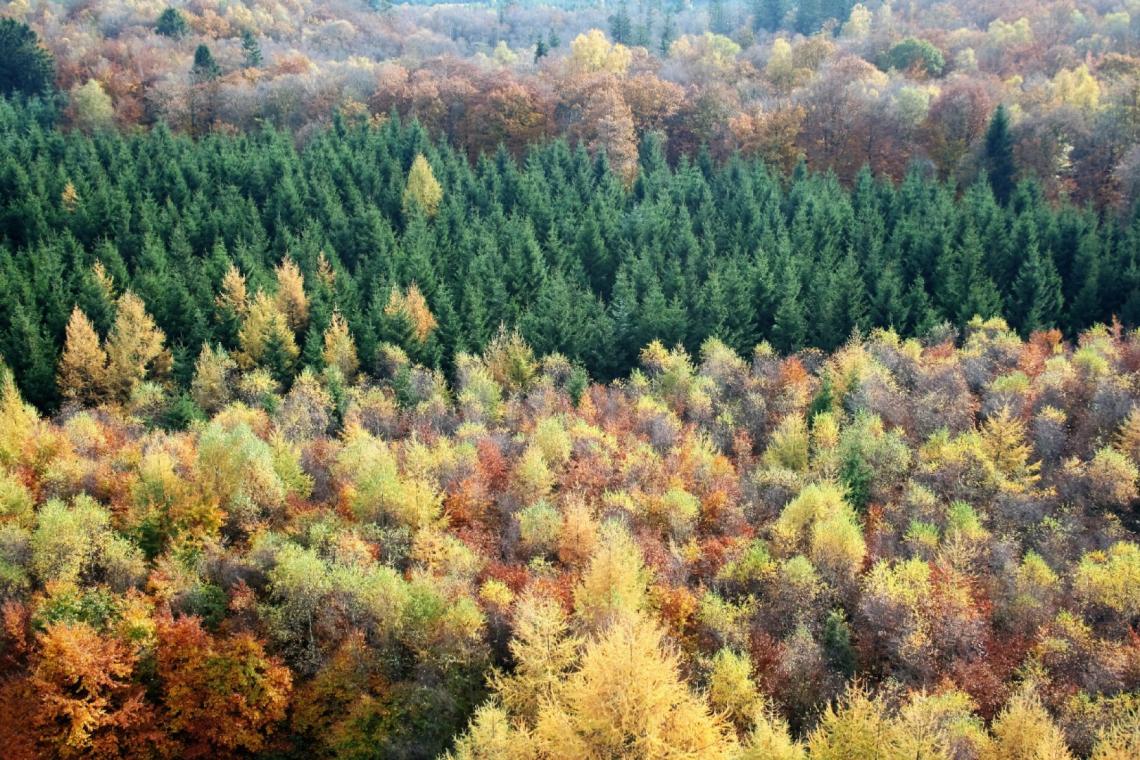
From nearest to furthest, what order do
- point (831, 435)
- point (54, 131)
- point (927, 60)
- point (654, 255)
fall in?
point (831, 435) < point (654, 255) < point (54, 131) < point (927, 60)

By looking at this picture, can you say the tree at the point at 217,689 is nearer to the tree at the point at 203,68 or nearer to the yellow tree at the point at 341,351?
the yellow tree at the point at 341,351

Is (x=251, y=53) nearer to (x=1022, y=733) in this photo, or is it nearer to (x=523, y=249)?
(x=523, y=249)

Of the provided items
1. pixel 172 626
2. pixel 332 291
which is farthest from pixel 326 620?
pixel 332 291

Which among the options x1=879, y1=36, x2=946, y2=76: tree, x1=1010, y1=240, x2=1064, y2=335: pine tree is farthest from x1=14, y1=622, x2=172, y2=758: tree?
x1=879, y1=36, x2=946, y2=76: tree

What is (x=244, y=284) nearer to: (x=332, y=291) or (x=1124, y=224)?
(x=332, y=291)

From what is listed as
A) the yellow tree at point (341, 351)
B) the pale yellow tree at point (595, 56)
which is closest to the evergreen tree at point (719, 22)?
the pale yellow tree at point (595, 56)

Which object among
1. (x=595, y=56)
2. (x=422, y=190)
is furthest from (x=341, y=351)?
(x=595, y=56)

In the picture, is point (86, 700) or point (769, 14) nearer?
point (86, 700)
